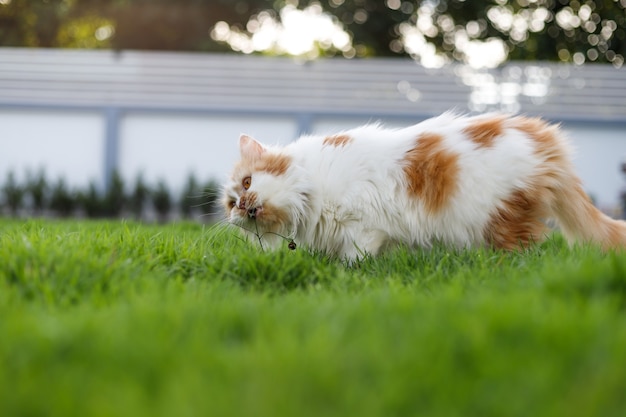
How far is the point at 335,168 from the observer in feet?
11.1

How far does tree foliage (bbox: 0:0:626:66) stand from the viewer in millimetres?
15125

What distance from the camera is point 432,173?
3244mm

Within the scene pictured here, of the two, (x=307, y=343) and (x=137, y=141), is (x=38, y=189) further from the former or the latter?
(x=307, y=343)

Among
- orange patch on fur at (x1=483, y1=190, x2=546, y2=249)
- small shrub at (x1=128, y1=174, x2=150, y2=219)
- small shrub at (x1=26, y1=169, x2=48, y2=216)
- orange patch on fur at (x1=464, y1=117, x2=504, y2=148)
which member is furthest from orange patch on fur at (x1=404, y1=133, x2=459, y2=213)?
small shrub at (x1=26, y1=169, x2=48, y2=216)

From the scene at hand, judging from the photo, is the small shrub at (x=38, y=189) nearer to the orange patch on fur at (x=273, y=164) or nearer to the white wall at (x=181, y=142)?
the white wall at (x=181, y=142)

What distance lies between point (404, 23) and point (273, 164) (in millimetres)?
13440

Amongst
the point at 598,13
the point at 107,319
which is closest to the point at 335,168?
the point at 107,319

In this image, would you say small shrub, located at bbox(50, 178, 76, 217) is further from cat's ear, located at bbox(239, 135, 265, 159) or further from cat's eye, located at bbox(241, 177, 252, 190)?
cat's eye, located at bbox(241, 177, 252, 190)

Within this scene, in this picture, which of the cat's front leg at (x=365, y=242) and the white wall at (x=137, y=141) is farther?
the white wall at (x=137, y=141)

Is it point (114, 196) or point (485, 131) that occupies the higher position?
point (485, 131)

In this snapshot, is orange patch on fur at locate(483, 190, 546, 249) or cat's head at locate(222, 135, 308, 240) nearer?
orange patch on fur at locate(483, 190, 546, 249)

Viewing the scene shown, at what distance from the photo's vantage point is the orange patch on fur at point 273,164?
3422 millimetres

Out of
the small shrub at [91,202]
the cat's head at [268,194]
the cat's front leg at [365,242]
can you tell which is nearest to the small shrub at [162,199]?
the small shrub at [91,202]

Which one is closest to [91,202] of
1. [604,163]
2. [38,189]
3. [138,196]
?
[138,196]
